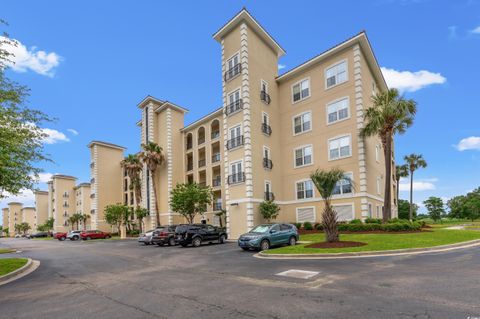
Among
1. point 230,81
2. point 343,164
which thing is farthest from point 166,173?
point 343,164

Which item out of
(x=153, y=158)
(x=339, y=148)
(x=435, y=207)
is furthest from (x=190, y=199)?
(x=435, y=207)

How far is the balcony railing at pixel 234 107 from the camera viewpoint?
28.7 metres

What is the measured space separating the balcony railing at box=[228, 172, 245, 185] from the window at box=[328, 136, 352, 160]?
25.7ft

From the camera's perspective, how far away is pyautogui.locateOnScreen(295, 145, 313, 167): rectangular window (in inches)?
1147

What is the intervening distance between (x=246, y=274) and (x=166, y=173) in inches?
1338

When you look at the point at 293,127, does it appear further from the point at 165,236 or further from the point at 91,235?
the point at 91,235

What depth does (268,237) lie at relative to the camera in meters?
18.6

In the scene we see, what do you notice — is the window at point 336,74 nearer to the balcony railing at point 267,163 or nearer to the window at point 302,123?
the window at point 302,123

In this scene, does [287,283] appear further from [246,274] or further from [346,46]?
[346,46]

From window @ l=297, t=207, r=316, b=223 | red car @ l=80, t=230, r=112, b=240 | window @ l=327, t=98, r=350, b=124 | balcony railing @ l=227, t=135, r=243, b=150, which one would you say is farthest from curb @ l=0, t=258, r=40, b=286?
red car @ l=80, t=230, r=112, b=240

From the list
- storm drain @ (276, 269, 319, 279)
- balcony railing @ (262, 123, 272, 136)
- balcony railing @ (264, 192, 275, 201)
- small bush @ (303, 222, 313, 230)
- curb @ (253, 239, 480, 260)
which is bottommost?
small bush @ (303, 222, 313, 230)

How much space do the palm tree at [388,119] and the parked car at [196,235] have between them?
13143 millimetres

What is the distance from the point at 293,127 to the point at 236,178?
25.6 feet

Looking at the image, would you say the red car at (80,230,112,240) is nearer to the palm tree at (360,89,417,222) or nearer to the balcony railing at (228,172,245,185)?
the balcony railing at (228,172,245,185)
